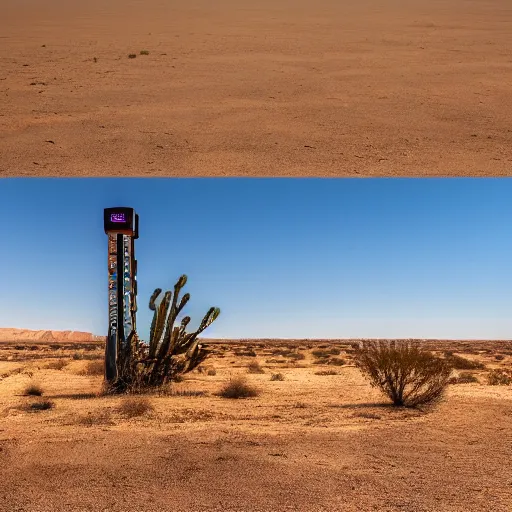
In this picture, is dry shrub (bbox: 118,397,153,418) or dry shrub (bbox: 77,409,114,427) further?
dry shrub (bbox: 118,397,153,418)

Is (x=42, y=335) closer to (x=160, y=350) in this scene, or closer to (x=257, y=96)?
(x=257, y=96)

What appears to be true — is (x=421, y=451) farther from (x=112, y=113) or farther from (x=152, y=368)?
(x=112, y=113)

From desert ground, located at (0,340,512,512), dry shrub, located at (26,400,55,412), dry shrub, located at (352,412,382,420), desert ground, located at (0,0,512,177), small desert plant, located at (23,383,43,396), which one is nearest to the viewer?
desert ground, located at (0,340,512,512)

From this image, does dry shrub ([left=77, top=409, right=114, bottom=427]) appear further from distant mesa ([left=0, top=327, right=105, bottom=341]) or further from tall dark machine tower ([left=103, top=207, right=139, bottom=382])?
distant mesa ([left=0, top=327, right=105, bottom=341])

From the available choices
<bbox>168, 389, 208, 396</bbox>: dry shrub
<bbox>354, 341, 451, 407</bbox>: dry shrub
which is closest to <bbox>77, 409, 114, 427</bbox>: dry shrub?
<bbox>168, 389, 208, 396</bbox>: dry shrub

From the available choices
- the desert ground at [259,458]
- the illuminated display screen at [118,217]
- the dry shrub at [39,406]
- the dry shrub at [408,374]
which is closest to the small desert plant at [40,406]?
the dry shrub at [39,406]

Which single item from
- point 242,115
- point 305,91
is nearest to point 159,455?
point 242,115

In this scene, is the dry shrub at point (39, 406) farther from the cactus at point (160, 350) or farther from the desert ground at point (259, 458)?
the cactus at point (160, 350)
